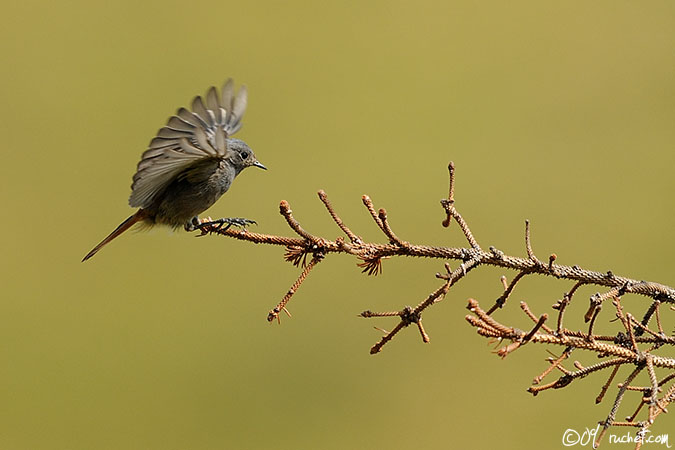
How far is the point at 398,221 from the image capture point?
10883mm

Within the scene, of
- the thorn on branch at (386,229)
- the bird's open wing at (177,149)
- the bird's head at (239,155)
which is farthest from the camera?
the bird's head at (239,155)

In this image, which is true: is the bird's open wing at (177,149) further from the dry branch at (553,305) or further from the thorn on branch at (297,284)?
the thorn on branch at (297,284)

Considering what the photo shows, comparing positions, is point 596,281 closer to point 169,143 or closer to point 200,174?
point 169,143

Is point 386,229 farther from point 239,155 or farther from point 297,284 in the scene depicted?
point 239,155

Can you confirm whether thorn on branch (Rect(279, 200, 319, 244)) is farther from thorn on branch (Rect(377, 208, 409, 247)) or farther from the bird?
the bird

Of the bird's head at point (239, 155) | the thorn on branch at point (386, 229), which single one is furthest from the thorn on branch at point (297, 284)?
the bird's head at point (239, 155)

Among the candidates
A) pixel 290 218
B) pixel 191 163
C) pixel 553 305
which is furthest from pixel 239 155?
pixel 553 305

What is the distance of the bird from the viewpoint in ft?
9.90

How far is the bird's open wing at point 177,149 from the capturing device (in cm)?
299

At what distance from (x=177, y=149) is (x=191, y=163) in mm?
262

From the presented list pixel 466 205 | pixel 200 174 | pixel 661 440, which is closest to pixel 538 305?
pixel 466 205

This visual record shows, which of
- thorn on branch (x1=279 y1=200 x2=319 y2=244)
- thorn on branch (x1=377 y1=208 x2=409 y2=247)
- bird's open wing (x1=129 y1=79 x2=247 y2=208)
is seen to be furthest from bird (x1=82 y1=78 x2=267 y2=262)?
thorn on branch (x1=377 y1=208 x2=409 y2=247)

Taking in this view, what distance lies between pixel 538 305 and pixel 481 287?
31.7 inches

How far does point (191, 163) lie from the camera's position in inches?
130
